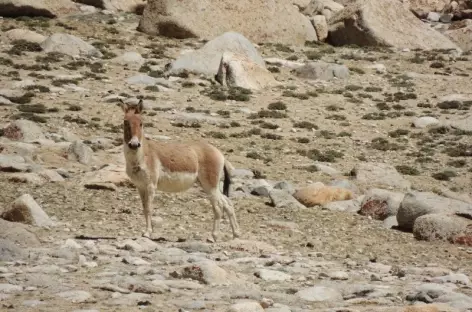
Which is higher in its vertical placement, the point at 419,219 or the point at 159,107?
the point at 419,219

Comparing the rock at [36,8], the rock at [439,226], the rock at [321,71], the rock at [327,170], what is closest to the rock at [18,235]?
the rock at [439,226]

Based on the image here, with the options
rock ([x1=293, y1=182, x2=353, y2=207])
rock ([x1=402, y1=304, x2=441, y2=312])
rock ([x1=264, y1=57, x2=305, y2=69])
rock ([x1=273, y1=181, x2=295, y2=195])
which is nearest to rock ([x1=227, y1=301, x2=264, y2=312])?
rock ([x1=402, y1=304, x2=441, y2=312])

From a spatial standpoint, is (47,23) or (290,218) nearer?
(290,218)

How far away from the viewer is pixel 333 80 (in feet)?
123

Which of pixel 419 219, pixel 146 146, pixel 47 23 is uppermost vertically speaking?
pixel 146 146

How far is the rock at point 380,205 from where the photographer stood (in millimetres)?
19641

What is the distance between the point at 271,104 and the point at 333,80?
6020 mm

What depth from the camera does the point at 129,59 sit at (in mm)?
37312

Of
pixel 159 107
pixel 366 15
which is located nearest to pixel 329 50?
pixel 366 15

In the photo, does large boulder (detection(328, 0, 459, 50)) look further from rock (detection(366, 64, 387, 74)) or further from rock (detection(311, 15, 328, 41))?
rock (detection(366, 64, 387, 74))

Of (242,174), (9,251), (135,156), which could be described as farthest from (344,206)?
(9,251)

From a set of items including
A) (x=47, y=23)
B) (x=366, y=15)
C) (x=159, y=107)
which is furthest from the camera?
(x=366, y=15)

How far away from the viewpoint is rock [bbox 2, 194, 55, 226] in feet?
50.2

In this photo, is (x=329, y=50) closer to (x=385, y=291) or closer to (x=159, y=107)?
(x=159, y=107)
